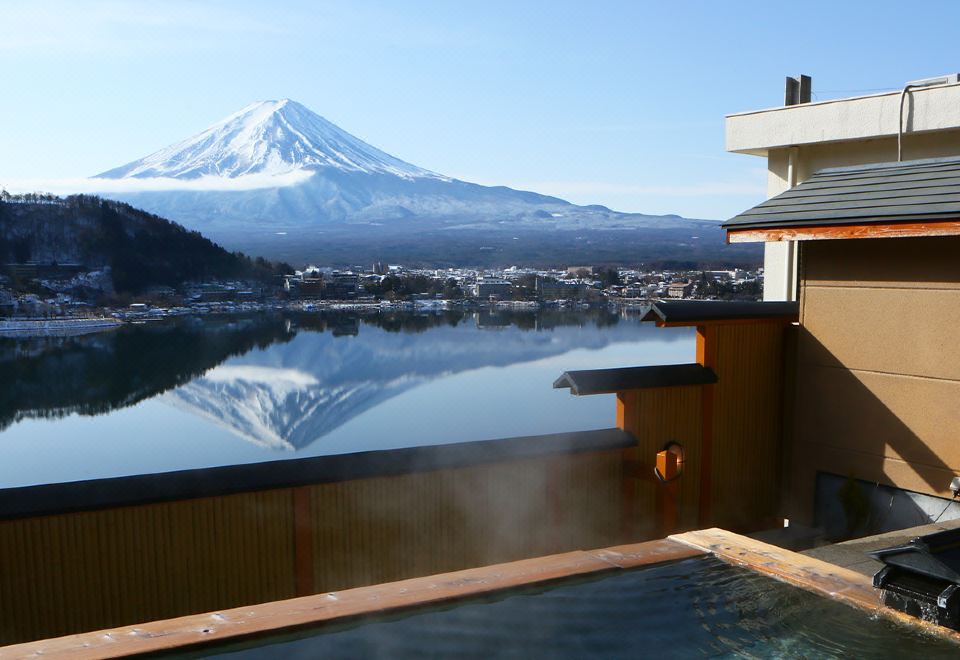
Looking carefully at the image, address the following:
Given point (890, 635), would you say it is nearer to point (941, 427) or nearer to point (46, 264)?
point (941, 427)

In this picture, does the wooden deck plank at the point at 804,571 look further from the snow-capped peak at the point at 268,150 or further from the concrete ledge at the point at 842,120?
the snow-capped peak at the point at 268,150

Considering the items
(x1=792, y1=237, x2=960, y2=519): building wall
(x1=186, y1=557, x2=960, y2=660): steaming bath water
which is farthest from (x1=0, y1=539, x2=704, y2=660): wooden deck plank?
(x1=792, y1=237, x2=960, y2=519): building wall

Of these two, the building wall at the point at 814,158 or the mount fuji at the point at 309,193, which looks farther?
the mount fuji at the point at 309,193

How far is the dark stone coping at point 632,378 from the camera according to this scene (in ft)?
18.1

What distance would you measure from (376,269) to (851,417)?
34.5 metres

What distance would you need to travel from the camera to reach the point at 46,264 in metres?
30.2

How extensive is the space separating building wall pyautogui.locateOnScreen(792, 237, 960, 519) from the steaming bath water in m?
2.69

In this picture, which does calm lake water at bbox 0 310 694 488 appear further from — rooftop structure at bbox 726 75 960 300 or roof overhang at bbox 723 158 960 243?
roof overhang at bbox 723 158 960 243

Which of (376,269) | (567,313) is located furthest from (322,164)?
(567,313)

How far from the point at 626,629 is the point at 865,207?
3.71 m

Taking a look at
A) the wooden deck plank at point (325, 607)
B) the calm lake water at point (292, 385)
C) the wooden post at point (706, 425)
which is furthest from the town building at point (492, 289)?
the wooden deck plank at point (325, 607)

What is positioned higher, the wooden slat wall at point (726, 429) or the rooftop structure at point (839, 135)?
the rooftop structure at point (839, 135)

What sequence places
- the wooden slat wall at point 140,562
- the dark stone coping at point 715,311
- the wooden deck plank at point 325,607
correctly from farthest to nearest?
the dark stone coping at point 715,311 < the wooden slat wall at point 140,562 < the wooden deck plank at point 325,607

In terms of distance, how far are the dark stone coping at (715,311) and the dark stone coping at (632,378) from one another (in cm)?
34
